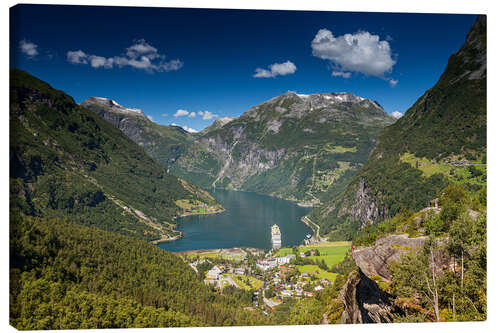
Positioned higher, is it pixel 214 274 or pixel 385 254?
pixel 385 254

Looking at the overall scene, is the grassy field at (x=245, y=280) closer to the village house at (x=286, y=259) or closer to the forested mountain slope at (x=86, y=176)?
the village house at (x=286, y=259)

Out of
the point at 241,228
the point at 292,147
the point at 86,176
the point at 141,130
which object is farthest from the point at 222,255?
the point at 141,130

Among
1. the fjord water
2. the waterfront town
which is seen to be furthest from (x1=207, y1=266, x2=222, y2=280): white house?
the fjord water

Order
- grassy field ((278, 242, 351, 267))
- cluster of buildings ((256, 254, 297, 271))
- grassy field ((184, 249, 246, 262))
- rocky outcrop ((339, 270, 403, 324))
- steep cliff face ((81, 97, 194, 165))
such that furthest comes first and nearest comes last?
1. steep cliff face ((81, 97, 194, 165))
2. grassy field ((184, 249, 246, 262))
3. grassy field ((278, 242, 351, 267))
4. cluster of buildings ((256, 254, 297, 271))
5. rocky outcrop ((339, 270, 403, 324))

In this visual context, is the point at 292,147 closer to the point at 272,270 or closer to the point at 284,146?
the point at 284,146

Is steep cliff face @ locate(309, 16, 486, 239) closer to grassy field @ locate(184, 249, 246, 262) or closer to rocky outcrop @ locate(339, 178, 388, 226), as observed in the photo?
rocky outcrop @ locate(339, 178, 388, 226)

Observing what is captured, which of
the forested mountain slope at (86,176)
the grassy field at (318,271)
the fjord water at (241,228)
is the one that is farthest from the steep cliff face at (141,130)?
the grassy field at (318,271)

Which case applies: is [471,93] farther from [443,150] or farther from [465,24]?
[465,24]
